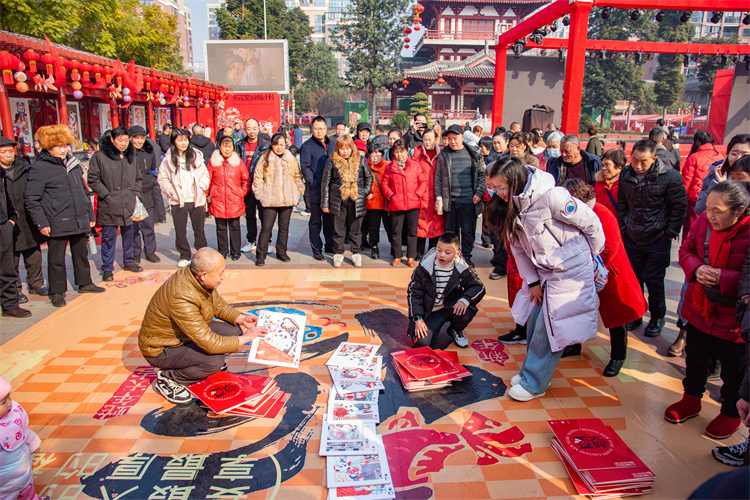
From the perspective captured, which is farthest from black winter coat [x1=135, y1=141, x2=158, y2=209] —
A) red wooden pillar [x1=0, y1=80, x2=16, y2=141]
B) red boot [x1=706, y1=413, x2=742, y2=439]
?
red boot [x1=706, y1=413, x2=742, y2=439]

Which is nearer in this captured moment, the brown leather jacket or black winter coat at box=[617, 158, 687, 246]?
the brown leather jacket

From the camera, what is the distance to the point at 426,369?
3.29 meters

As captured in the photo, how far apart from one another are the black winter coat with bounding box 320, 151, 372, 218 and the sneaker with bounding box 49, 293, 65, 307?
109 inches

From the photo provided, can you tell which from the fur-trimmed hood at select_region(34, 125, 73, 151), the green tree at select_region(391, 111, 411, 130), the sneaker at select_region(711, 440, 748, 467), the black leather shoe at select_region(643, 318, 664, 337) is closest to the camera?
the sneaker at select_region(711, 440, 748, 467)

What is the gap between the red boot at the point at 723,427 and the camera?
8.81 ft

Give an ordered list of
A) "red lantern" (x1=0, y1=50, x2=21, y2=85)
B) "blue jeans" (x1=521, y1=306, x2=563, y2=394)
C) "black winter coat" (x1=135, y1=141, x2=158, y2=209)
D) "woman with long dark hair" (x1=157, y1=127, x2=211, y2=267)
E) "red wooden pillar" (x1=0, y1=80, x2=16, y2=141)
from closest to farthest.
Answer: "blue jeans" (x1=521, y1=306, x2=563, y2=394) → "woman with long dark hair" (x1=157, y1=127, x2=211, y2=267) → "black winter coat" (x1=135, y1=141, x2=158, y2=209) → "red lantern" (x1=0, y1=50, x2=21, y2=85) → "red wooden pillar" (x1=0, y1=80, x2=16, y2=141)

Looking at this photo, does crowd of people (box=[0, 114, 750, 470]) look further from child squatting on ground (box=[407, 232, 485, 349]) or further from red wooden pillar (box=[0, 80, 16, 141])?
red wooden pillar (box=[0, 80, 16, 141])

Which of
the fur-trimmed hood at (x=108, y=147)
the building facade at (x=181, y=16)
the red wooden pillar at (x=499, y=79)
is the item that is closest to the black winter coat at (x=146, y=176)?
the fur-trimmed hood at (x=108, y=147)

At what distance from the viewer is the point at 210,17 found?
358 ft

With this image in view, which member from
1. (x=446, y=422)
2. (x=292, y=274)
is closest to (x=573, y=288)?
(x=446, y=422)

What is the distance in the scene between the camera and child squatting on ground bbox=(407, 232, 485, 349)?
144 inches

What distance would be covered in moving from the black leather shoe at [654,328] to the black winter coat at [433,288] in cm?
147

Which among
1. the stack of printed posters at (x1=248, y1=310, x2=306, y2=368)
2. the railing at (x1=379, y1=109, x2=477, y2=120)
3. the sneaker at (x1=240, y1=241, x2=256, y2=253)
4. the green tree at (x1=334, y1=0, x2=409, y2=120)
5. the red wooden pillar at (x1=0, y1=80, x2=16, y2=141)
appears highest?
the green tree at (x1=334, y1=0, x2=409, y2=120)

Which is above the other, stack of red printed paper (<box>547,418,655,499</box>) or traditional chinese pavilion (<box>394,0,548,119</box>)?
traditional chinese pavilion (<box>394,0,548,119</box>)
